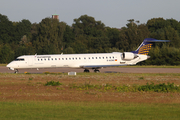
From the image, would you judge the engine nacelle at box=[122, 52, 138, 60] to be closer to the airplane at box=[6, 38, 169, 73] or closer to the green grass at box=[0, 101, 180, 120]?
the airplane at box=[6, 38, 169, 73]

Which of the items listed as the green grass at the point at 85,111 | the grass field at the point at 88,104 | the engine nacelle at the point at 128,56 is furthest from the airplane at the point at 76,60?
the green grass at the point at 85,111

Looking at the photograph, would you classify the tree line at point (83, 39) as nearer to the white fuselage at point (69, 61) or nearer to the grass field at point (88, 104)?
the white fuselage at point (69, 61)

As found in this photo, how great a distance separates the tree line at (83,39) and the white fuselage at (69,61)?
854 inches

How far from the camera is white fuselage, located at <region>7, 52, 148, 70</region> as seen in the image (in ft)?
107

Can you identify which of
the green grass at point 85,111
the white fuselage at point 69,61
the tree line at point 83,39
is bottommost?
the green grass at point 85,111

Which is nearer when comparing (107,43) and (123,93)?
(123,93)

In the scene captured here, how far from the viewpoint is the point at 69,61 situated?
33500 mm

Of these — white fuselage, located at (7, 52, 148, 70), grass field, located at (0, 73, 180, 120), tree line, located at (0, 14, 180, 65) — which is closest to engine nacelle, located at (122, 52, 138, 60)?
white fuselage, located at (7, 52, 148, 70)

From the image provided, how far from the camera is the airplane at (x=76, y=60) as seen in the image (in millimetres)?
32688

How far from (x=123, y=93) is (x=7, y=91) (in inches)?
292

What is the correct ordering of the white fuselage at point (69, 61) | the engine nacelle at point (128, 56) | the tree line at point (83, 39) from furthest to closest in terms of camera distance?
the tree line at point (83, 39), the engine nacelle at point (128, 56), the white fuselage at point (69, 61)

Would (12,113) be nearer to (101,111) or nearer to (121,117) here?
(101,111)

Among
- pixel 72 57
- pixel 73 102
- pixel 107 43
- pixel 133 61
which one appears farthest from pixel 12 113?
pixel 107 43

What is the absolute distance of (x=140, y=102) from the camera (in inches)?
550
